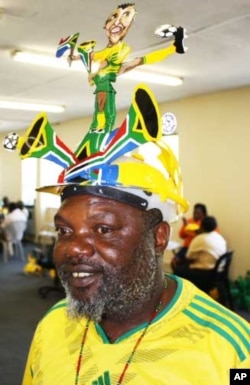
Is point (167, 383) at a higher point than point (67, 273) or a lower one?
lower

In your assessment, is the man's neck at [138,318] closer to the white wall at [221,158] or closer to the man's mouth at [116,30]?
the man's mouth at [116,30]

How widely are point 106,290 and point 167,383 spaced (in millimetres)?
220

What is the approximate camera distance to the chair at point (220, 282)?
4668mm

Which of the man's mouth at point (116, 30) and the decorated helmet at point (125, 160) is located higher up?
the man's mouth at point (116, 30)

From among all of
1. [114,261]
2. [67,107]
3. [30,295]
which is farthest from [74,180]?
[67,107]

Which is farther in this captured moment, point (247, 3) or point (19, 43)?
point (19, 43)

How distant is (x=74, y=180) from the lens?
1001 millimetres

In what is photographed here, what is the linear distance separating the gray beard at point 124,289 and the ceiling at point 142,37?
2.48 m

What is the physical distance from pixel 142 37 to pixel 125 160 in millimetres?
3141

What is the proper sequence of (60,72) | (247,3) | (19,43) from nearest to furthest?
1. (247,3)
2. (19,43)
3. (60,72)

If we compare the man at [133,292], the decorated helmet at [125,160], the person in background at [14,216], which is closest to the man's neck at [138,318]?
the man at [133,292]

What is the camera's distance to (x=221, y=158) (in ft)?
20.8

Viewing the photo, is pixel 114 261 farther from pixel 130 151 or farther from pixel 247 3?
pixel 247 3

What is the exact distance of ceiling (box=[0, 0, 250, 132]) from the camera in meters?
3.22
